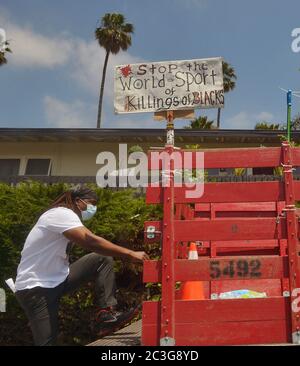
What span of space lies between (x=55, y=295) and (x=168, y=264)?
2.94ft

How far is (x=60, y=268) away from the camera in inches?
137

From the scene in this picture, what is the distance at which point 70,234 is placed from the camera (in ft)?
11.1

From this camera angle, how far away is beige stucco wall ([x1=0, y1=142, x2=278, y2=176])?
51.5ft

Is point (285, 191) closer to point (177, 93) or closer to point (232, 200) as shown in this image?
point (232, 200)

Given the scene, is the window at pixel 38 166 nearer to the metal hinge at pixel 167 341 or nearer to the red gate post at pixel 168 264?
the red gate post at pixel 168 264

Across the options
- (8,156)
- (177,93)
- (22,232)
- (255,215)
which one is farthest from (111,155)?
(177,93)

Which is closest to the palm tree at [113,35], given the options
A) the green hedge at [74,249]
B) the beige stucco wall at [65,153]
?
the beige stucco wall at [65,153]

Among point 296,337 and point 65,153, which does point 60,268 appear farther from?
point 65,153

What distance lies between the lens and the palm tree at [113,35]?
3709 centimetres

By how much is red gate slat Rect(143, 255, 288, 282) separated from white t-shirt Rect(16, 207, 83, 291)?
662 millimetres

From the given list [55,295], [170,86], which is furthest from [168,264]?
[170,86]

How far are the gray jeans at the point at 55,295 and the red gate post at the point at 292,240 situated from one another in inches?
54.2

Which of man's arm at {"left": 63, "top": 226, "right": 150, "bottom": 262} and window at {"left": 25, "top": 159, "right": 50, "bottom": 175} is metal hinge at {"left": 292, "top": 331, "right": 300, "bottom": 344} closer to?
man's arm at {"left": 63, "top": 226, "right": 150, "bottom": 262}
